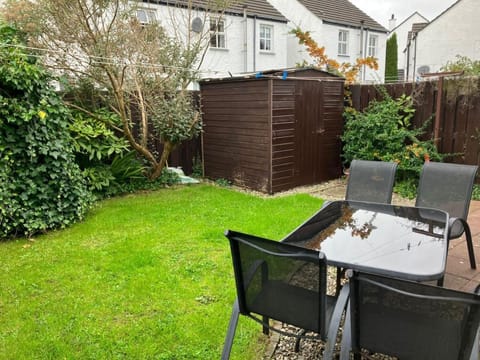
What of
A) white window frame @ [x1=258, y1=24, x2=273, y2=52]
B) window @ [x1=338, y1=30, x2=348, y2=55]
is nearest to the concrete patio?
white window frame @ [x1=258, y1=24, x2=273, y2=52]

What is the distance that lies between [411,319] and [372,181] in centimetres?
252

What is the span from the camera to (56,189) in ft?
15.3

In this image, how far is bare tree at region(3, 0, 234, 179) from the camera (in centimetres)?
559

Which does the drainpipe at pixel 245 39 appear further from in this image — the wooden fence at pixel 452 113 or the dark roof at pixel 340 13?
the wooden fence at pixel 452 113

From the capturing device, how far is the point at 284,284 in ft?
6.12

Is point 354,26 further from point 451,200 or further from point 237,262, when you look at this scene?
point 237,262

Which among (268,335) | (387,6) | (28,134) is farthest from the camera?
(387,6)

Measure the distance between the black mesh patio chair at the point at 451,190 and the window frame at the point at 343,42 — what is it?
1376 cm

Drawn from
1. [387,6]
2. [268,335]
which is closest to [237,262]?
[268,335]

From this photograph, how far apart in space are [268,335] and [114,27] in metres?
5.05

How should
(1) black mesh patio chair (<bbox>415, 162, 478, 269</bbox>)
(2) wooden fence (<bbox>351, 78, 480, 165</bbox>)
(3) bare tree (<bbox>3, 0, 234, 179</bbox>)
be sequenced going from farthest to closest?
(2) wooden fence (<bbox>351, 78, 480, 165</bbox>) → (3) bare tree (<bbox>3, 0, 234, 179</bbox>) → (1) black mesh patio chair (<bbox>415, 162, 478, 269</bbox>)

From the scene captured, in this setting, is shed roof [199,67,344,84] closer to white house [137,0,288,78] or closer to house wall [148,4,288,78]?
white house [137,0,288,78]

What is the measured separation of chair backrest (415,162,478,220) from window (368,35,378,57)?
15239 millimetres

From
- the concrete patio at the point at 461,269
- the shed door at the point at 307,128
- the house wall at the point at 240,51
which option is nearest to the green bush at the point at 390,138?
the shed door at the point at 307,128
